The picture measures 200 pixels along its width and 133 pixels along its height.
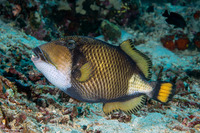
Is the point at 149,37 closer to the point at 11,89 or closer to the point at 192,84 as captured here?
the point at 192,84

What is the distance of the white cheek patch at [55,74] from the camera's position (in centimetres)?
177

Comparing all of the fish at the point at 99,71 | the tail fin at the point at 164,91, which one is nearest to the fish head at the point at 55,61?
the fish at the point at 99,71

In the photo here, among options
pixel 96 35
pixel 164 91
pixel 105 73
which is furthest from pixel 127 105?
pixel 96 35

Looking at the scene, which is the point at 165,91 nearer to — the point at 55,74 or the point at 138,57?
the point at 138,57

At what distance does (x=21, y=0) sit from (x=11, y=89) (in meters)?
3.74

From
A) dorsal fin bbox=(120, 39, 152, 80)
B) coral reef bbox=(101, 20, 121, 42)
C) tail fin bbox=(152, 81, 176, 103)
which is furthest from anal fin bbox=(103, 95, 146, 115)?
coral reef bbox=(101, 20, 121, 42)

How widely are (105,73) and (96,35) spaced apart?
16.5 ft

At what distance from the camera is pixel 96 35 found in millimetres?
6762

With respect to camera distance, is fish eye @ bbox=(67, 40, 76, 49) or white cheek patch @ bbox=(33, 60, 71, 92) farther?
fish eye @ bbox=(67, 40, 76, 49)

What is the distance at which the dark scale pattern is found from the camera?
1.91 meters

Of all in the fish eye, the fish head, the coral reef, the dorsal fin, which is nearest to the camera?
the fish head

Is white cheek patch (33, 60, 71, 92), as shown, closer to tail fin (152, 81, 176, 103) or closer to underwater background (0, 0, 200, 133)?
underwater background (0, 0, 200, 133)

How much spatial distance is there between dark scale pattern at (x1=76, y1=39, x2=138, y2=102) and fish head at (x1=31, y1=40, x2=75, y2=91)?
0.18 m

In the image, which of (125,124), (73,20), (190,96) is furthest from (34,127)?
(73,20)
